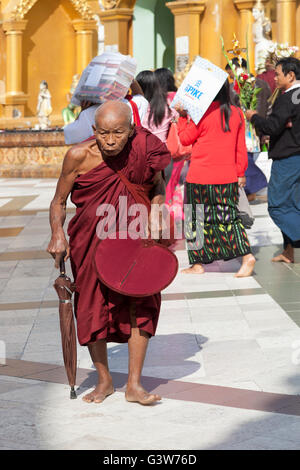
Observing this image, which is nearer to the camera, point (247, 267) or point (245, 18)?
point (247, 267)

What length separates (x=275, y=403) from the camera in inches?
187

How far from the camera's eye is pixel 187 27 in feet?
76.1

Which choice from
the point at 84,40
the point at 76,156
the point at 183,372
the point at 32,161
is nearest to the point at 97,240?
the point at 76,156

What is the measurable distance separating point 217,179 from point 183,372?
10.7 ft

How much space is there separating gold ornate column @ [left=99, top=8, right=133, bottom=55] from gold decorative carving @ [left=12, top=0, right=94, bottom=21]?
3083 mm

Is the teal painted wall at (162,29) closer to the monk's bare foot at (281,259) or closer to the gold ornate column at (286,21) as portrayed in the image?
the gold ornate column at (286,21)

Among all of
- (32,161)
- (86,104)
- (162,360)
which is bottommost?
(162,360)

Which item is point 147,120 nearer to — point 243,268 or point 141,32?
point 243,268

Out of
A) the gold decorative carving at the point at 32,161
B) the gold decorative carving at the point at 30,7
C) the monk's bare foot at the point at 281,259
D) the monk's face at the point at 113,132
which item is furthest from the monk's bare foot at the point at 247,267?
the gold decorative carving at the point at 30,7

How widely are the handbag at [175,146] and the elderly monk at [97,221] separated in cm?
476

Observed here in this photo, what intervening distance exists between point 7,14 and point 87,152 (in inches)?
973

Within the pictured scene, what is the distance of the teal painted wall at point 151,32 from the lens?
26.8 metres

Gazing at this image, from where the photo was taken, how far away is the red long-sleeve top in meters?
8.38

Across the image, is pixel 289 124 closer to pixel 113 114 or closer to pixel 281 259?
pixel 281 259
